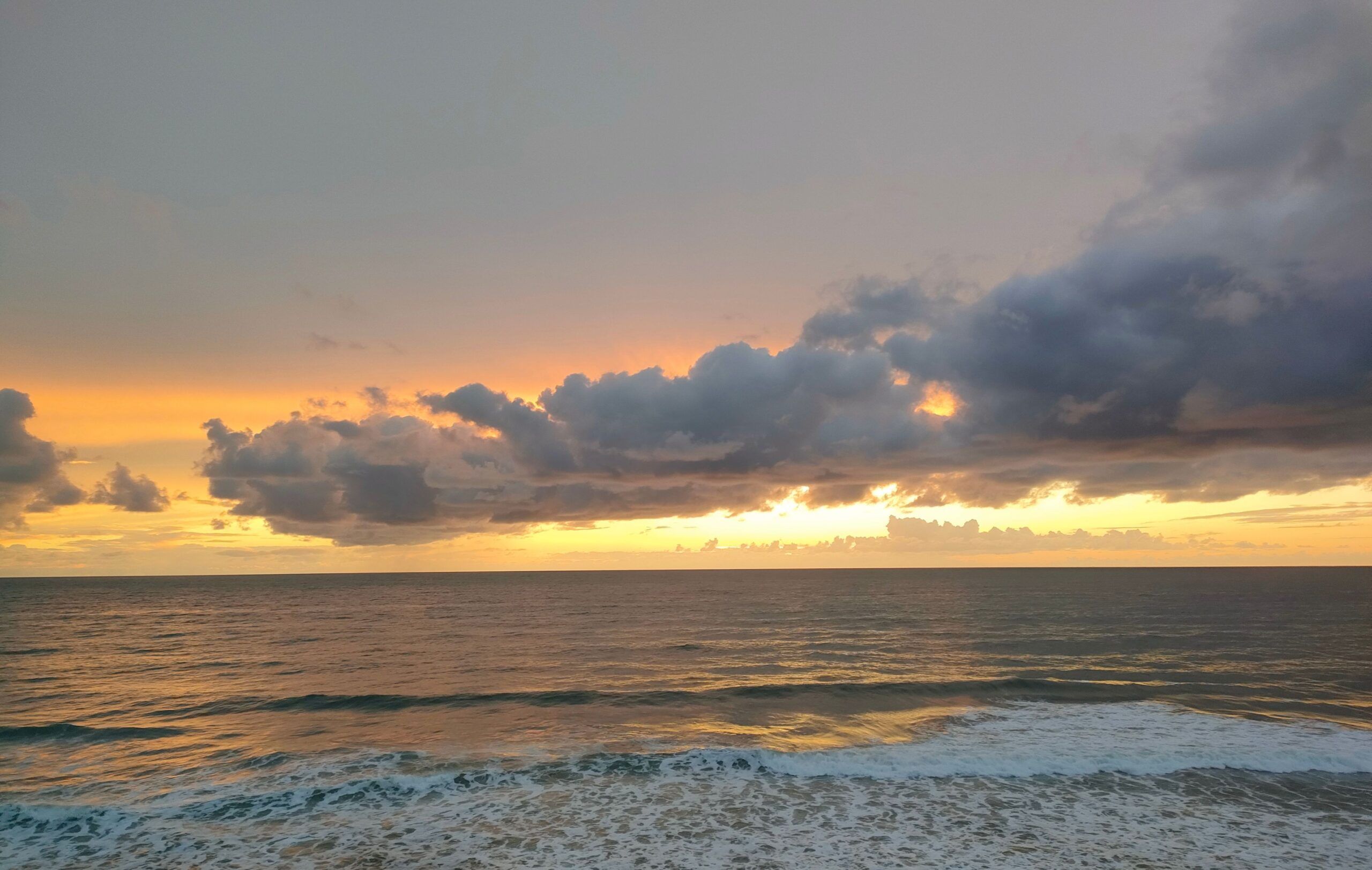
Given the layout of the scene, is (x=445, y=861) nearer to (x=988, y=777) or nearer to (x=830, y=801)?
(x=830, y=801)

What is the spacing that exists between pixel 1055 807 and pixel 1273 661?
38514 millimetres

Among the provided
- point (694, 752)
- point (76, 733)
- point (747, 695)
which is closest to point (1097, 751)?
point (694, 752)

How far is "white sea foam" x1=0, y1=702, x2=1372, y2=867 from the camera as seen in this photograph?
659 inches

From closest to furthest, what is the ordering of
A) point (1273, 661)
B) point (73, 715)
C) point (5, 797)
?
point (5, 797) < point (73, 715) < point (1273, 661)

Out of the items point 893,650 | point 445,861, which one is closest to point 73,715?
point 445,861

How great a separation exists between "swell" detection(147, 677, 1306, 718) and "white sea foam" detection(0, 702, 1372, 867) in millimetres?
8795

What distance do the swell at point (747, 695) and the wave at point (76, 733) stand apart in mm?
2508

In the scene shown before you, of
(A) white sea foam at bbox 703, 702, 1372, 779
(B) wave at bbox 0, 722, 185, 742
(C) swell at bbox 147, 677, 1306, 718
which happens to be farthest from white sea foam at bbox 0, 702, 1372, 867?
(B) wave at bbox 0, 722, 185, 742

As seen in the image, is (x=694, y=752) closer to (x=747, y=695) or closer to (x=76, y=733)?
(x=747, y=695)

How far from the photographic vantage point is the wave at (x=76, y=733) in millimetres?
27969

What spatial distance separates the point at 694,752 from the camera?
24.6m

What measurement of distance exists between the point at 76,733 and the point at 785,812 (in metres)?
30.7

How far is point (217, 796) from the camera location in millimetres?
20812

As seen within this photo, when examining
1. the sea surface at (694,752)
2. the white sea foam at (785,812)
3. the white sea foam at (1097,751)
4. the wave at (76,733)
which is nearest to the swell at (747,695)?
the sea surface at (694,752)
